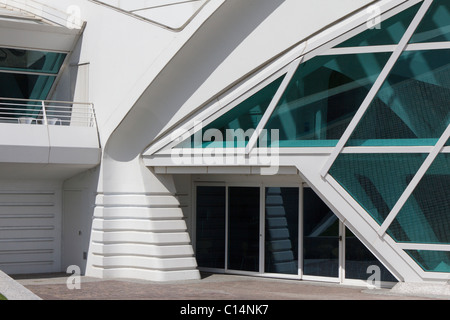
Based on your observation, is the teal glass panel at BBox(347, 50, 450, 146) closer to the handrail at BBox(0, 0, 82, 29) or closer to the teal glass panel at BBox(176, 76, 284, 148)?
the teal glass panel at BBox(176, 76, 284, 148)

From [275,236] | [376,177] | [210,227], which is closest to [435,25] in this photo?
[376,177]

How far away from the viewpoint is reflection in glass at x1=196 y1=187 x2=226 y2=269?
21.9m

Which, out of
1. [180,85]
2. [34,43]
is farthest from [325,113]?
[34,43]

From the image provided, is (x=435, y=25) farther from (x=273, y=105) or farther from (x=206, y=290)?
(x=206, y=290)

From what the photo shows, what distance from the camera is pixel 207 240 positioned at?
22.0 metres

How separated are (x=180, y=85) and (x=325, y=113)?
3.78 meters

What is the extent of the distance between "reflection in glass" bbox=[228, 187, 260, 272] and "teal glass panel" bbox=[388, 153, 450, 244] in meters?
5.17

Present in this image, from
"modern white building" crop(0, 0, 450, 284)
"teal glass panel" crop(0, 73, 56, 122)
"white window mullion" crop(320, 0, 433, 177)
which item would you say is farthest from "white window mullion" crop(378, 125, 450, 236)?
A: "teal glass panel" crop(0, 73, 56, 122)

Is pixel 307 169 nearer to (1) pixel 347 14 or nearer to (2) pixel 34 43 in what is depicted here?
(1) pixel 347 14

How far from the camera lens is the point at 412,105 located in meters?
17.0

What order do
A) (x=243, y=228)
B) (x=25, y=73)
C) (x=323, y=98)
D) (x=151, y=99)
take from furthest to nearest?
(x=25, y=73) < (x=243, y=228) < (x=151, y=99) < (x=323, y=98)

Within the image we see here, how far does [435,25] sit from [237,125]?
4.88 meters
